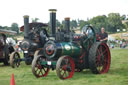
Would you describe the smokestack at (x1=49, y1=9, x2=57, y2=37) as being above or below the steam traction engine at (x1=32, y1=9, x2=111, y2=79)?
above

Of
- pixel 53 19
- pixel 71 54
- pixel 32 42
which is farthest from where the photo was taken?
pixel 32 42

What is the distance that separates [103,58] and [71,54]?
4.36ft

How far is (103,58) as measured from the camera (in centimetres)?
761

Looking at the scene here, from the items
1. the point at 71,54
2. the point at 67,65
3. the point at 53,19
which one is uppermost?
the point at 53,19

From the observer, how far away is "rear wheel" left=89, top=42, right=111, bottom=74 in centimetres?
696

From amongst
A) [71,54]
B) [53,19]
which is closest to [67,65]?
[71,54]

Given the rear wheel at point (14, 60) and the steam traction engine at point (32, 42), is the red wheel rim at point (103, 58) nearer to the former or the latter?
the steam traction engine at point (32, 42)

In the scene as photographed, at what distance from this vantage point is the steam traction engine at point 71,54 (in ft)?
21.7

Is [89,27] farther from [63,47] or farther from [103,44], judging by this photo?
[63,47]

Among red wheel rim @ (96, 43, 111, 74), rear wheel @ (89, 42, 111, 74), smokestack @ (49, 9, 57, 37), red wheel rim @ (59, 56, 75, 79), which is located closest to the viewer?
red wheel rim @ (59, 56, 75, 79)

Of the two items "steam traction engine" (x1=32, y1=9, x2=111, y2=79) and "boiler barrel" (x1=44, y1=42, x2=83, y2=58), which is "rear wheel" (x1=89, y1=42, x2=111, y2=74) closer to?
"steam traction engine" (x1=32, y1=9, x2=111, y2=79)

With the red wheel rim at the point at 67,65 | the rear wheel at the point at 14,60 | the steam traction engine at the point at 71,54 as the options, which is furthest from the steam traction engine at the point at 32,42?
the red wheel rim at the point at 67,65

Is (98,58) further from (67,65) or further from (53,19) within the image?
(53,19)

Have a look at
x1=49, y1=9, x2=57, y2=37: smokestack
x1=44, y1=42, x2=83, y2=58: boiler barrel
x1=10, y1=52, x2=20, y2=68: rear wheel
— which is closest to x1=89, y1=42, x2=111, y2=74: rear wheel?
x1=44, y1=42, x2=83, y2=58: boiler barrel
